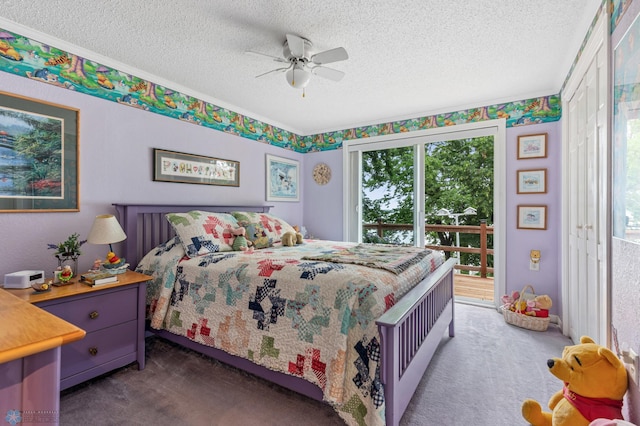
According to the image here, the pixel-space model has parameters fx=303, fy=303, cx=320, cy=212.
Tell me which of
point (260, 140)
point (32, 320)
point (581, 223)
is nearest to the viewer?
point (32, 320)

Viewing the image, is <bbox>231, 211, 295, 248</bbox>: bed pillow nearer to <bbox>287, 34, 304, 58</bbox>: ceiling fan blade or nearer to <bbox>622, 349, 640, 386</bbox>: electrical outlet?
<bbox>287, 34, 304, 58</bbox>: ceiling fan blade

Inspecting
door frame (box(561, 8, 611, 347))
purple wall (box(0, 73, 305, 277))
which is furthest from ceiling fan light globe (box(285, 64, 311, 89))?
door frame (box(561, 8, 611, 347))

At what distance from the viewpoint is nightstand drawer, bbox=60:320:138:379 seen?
6.14 ft

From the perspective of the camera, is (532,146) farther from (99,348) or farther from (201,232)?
(99,348)

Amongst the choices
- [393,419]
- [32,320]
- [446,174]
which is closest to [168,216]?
[32,320]

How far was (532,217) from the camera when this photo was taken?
11.1ft

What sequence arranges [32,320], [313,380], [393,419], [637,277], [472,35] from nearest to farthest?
1. [32,320]
2. [637,277]
3. [393,419]
4. [313,380]
5. [472,35]

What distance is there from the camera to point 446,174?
5.16 meters

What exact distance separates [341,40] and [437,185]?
3.48 meters

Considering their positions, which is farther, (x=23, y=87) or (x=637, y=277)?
(x=23, y=87)

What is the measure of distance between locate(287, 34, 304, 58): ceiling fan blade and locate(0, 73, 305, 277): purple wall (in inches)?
64.7

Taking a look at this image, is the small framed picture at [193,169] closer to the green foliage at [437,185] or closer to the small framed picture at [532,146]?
the green foliage at [437,185]

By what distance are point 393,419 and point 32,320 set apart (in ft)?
5.03

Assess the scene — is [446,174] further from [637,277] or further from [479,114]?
[637,277]
